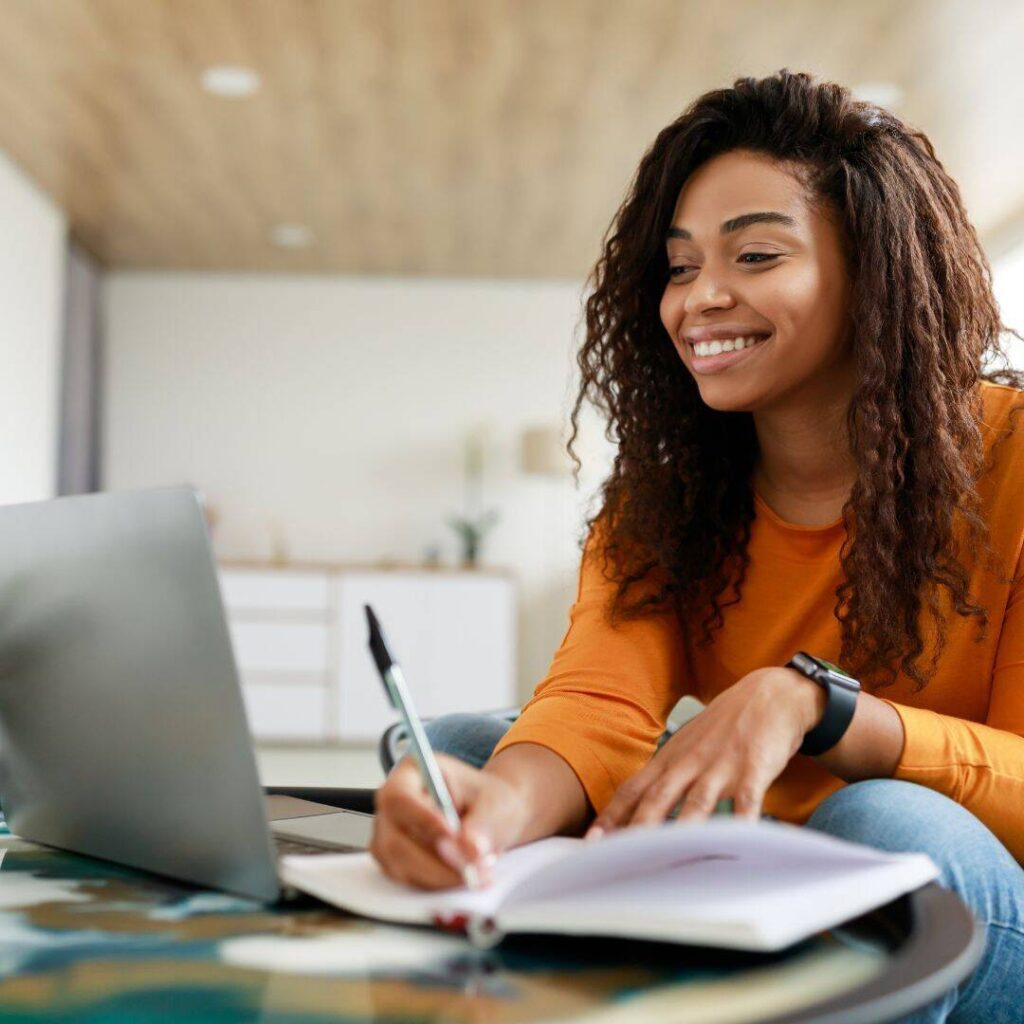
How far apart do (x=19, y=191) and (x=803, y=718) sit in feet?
16.7

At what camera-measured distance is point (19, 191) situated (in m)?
5.14

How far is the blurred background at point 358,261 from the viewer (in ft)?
12.7

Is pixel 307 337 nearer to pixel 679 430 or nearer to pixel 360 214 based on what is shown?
pixel 360 214

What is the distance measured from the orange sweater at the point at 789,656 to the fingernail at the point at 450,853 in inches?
13.6

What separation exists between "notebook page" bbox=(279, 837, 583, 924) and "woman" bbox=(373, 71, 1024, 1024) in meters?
0.22

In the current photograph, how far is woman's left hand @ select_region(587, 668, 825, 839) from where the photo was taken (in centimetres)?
79

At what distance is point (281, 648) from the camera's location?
20.5 ft

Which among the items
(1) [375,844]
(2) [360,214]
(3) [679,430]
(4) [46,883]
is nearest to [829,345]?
(3) [679,430]

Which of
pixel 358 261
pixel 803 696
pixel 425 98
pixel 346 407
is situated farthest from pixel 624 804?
pixel 346 407

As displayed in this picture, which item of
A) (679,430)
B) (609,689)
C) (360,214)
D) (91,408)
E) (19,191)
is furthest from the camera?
(91,408)

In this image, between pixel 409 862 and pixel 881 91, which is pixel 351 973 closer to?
pixel 409 862

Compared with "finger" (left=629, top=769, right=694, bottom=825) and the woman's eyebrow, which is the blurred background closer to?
the woman's eyebrow

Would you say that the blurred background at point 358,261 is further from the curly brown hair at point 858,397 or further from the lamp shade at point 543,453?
the curly brown hair at point 858,397

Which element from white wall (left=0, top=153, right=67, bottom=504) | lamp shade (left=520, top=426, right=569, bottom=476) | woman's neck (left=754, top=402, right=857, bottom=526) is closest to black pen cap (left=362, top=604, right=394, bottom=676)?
woman's neck (left=754, top=402, right=857, bottom=526)
